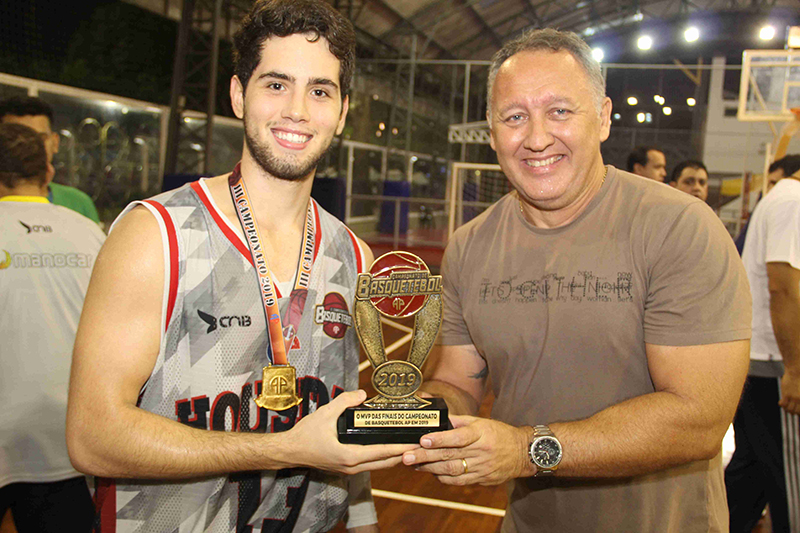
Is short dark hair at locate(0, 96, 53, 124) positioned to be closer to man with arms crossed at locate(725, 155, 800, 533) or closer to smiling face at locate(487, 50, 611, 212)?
smiling face at locate(487, 50, 611, 212)

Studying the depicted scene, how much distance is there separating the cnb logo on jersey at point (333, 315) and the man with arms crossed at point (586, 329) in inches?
13.6

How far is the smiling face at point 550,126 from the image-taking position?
1.49 metres

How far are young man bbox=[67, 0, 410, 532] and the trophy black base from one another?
0.02 m

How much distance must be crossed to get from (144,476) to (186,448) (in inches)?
4.6

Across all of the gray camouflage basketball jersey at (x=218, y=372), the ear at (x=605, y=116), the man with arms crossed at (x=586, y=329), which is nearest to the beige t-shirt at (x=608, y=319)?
the man with arms crossed at (x=586, y=329)

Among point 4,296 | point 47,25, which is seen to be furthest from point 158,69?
point 4,296

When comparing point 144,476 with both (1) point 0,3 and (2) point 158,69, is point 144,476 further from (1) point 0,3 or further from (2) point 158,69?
(2) point 158,69

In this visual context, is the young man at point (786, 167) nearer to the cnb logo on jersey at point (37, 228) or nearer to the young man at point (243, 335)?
the young man at point (243, 335)

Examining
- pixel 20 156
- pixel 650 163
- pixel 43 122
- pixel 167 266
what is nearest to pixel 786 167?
pixel 650 163

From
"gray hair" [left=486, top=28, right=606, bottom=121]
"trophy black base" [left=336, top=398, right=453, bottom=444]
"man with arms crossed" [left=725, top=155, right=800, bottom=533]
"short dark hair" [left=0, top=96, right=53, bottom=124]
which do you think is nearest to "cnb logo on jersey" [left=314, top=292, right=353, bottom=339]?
"trophy black base" [left=336, top=398, right=453, bottom=444]

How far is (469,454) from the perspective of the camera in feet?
4.33

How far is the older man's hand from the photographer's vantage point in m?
1.30

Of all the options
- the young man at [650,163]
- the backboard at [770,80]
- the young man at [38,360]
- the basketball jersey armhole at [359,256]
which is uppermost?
the backboard at [770,80]

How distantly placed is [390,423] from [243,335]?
0.39 metres
